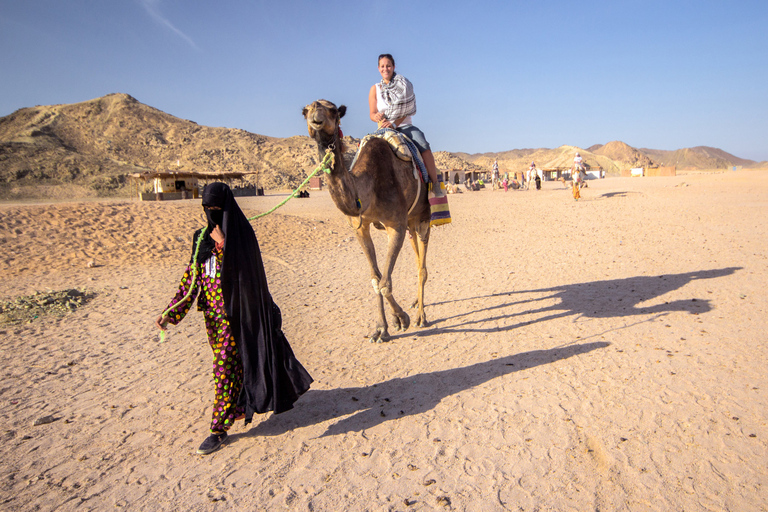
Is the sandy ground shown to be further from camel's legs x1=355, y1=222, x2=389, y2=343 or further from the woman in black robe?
the woman in black robe

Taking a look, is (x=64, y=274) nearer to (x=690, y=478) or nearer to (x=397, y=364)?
(x=397, y=364)

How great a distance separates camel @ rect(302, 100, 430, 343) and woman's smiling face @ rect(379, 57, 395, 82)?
99 centimetres

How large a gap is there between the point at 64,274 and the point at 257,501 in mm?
9337

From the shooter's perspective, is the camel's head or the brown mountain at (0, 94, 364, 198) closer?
the camel's head

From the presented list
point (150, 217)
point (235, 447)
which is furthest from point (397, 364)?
point (150, 217)

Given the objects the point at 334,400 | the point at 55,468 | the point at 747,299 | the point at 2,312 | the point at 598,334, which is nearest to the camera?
the point at 55,468

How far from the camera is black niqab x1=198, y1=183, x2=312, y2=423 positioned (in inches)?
126

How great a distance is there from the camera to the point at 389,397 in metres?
4.05

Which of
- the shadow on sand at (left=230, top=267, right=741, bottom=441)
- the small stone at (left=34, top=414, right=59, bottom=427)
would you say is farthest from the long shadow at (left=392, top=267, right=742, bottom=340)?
the small stone at (left=34, top=414, right=59, bottom=427)

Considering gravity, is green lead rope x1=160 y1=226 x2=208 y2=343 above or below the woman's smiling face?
below

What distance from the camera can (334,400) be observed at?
405 cm

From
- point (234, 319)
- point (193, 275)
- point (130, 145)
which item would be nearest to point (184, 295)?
point (193, 275)

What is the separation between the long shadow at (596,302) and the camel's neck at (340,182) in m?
2.12

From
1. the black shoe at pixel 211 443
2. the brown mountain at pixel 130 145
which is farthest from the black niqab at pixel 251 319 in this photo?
the brown mountain at pixel 130 145
